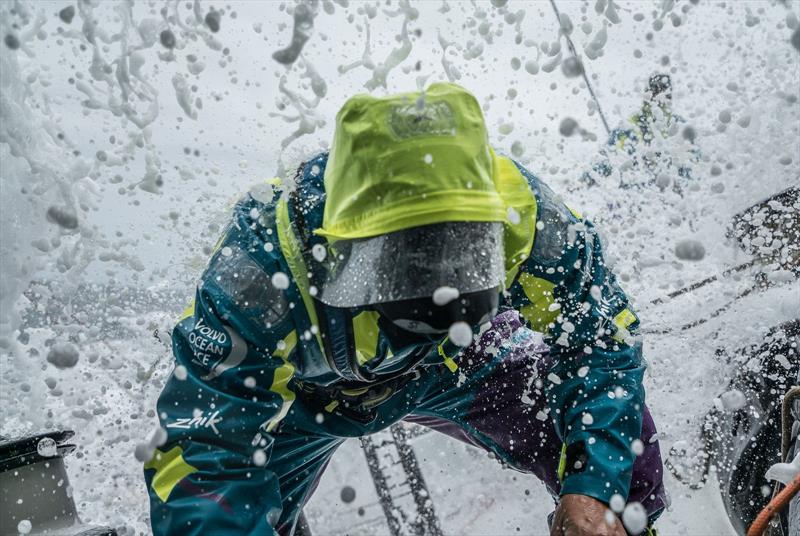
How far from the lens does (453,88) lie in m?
1.69

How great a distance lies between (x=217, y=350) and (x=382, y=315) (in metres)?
0.45

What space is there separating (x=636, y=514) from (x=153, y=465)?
1.44 metres

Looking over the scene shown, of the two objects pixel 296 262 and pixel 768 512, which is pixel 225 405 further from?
pixel 768 512

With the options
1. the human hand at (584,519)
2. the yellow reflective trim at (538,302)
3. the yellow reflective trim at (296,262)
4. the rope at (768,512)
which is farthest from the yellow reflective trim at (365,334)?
the rope at (768,512)

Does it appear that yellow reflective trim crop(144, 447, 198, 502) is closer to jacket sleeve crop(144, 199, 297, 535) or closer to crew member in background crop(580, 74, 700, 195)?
jacket sleeve crop(144, 199, 297, 535)

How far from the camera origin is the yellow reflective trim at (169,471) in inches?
64.9

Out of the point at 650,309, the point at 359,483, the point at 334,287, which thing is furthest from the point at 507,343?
the point at 359,483

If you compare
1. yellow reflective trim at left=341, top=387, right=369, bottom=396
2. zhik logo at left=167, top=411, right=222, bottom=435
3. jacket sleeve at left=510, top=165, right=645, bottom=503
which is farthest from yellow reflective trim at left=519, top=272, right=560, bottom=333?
zhik logo at left=167, top=411, right=222, bottom=435

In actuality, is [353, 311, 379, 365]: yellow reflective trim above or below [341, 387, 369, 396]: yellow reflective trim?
above

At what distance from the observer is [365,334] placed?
1923 mm

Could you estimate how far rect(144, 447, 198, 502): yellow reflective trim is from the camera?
1.65 m

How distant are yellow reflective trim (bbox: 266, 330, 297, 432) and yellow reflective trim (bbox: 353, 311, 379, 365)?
18cm

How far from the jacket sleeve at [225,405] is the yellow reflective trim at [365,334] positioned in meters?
0.20

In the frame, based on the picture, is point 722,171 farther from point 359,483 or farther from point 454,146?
point 359,483
